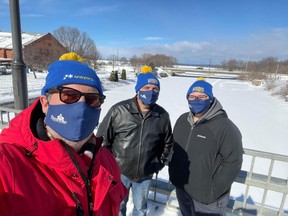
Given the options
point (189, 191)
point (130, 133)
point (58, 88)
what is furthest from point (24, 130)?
point (189, 191)

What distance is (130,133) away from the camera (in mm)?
2504

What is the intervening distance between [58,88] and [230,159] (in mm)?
1712

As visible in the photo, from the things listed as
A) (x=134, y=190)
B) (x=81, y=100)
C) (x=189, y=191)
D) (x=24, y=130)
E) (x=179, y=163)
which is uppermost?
(x=81, y=100)

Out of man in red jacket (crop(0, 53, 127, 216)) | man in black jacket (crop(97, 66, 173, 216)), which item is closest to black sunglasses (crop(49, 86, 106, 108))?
man in red jacket (crop(0, 53, 127, 216))

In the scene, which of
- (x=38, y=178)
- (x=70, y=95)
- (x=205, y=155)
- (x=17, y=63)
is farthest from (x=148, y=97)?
(x=17, y=63)

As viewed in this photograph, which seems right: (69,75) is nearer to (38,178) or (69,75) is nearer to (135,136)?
(38,178)

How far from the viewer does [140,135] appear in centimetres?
248

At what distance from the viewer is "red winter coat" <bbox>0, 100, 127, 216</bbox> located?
86 cm

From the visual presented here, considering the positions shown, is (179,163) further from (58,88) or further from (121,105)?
(58,88)

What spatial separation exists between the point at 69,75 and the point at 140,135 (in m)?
1.46

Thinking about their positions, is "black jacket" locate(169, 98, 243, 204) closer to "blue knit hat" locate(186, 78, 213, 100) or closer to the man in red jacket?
"blue knit hat" locate(186, 78, 213, 100)

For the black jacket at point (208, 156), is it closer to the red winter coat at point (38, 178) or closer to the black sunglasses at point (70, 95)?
the red winter coat at point (38, 178)

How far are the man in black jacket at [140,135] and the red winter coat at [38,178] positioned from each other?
4.22 ft

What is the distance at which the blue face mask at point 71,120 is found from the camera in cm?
114
